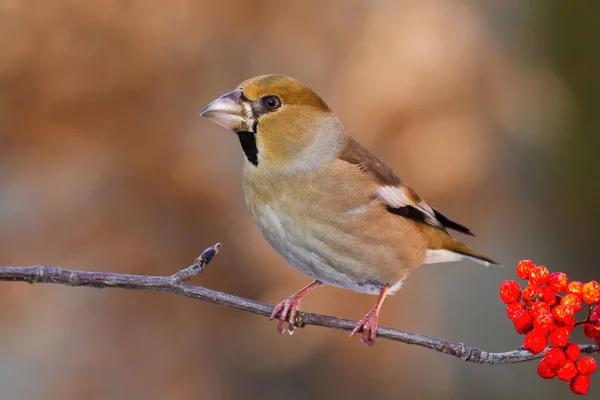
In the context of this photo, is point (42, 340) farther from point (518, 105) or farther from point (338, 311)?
point (518, 105)

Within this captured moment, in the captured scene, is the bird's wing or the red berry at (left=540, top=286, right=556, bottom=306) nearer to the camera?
the red berry at (left=540, top=286, right=556, bottom=306)

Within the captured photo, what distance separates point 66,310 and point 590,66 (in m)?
4.29

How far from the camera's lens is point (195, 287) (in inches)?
76.7

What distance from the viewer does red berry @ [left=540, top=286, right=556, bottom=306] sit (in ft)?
5.99

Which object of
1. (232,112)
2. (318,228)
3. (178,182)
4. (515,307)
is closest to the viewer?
(515,307)

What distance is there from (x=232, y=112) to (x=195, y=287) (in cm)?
63

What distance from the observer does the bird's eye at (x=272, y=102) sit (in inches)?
97.1

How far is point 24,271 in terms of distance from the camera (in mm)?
1758

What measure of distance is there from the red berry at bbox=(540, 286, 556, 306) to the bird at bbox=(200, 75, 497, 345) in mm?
769

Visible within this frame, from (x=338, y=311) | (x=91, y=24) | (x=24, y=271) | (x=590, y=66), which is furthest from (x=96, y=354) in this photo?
(x=590, y=66)

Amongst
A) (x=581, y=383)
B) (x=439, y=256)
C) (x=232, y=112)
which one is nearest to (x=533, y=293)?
(x=581, y=383)

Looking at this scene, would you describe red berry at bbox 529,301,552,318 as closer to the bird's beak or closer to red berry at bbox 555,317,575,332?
red berry at bbox 555,317,575,332

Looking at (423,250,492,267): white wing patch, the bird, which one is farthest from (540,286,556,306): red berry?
(423,250,492,267): white wing patch

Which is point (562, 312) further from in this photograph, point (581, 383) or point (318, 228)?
point (318, 228)
